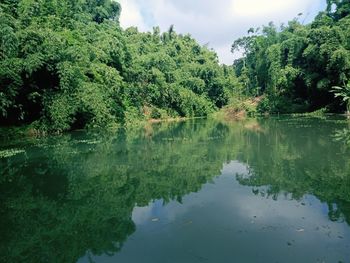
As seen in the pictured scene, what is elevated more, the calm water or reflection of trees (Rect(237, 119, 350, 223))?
reflection of trees (Rect(237, 119, 350, 223))

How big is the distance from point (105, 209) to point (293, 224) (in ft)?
10.6

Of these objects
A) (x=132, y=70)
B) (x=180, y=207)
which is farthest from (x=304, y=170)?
(x=132, y=70)

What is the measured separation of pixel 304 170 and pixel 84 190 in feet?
17.0

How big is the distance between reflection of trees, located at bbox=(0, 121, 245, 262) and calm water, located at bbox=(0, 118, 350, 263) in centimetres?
2

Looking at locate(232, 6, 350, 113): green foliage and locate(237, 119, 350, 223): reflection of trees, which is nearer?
locate(237, 119, 350, 223): reflection of trees

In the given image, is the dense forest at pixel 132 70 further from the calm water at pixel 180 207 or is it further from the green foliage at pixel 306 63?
the calm water at pixel 180 207

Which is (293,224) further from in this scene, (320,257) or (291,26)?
(291,26)

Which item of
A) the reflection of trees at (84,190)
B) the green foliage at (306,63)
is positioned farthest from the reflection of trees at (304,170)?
the green foliage at (306,63)

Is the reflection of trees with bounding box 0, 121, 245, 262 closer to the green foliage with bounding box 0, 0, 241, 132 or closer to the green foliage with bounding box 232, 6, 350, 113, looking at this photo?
the green foliage with bounding box 0, 0, 241, 132

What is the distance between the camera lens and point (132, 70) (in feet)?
126

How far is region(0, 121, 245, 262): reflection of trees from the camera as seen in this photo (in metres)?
5.02

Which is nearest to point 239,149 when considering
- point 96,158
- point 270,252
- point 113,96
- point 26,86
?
point 96,158

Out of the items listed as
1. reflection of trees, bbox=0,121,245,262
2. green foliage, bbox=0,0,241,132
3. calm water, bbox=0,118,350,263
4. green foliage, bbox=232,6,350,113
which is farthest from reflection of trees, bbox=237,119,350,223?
green foliage, bbox=232,6,350,113

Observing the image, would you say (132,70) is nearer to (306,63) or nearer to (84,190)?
(306,63)
